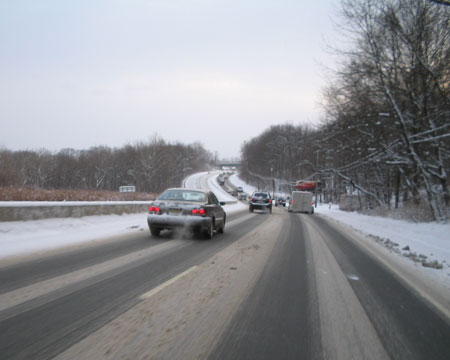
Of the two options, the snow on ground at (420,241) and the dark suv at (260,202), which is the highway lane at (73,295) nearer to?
the snow on ground at (420,241)

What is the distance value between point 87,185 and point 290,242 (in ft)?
334

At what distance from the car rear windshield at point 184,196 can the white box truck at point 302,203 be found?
24.7 meters

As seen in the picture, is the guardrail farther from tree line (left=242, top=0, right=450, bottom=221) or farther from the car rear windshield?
tree line (left=242, top=0, right=450, bottom=221)

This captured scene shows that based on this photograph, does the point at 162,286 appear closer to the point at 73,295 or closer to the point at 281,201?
the point at 73,295

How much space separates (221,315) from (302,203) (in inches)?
1236

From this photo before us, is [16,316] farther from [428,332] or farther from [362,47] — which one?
[362,47]

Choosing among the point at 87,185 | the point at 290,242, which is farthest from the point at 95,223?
the point at 87,185

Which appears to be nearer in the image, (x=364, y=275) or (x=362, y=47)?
(x=364, y=275)

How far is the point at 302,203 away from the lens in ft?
113

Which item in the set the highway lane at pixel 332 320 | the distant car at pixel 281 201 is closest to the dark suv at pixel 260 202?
the highway lane at pixel 332 320

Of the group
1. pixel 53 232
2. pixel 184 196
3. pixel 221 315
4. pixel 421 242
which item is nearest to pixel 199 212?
pixel 184 196

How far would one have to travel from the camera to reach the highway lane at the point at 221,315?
311 cm

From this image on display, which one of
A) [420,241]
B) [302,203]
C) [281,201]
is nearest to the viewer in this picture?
[420,241]

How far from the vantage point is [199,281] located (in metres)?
5.43
